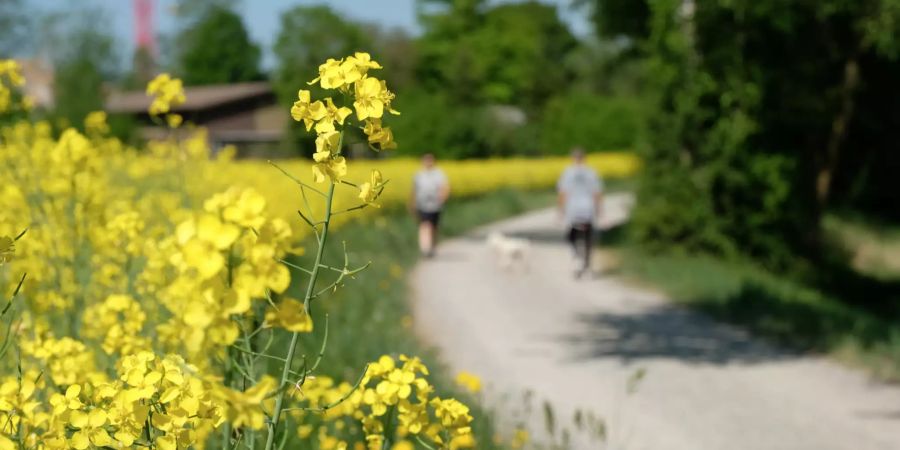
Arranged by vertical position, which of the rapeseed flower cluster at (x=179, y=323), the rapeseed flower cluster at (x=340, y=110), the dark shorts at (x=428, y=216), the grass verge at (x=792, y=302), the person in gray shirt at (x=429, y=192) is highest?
the rapeseed flower cluster at (x=340, y=110)

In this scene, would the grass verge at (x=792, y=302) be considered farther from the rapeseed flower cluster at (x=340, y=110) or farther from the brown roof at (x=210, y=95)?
the brown roof at (x=210, y=95)

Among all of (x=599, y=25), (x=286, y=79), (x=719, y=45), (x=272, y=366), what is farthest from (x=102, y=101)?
(x=272, y=366)

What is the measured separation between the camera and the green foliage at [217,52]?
4722 cm

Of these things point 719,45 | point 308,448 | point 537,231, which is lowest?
point 537,231

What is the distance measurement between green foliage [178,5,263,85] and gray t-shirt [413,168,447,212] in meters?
33.2

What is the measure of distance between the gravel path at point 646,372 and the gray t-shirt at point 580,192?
87cm

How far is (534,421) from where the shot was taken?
6.14 m

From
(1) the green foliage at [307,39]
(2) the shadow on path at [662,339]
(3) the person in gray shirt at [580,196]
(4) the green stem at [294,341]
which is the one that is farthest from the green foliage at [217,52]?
(4) the green stem at [294,341]

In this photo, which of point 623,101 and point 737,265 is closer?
point 737,265

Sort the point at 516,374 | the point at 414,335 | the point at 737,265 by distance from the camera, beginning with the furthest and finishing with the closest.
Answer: the point at 737,265 < the point at 414,335 < the point at 516,374

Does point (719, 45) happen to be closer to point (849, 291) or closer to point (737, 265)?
point (737, 265)

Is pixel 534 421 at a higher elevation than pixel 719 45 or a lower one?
lower

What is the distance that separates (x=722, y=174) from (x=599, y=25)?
377cm

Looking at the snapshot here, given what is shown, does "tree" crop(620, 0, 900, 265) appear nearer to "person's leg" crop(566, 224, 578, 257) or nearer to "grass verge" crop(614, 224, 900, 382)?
"grass verge" crop(614, 224, 900, 382)
